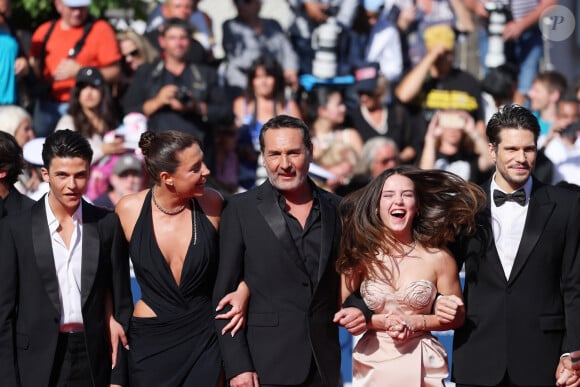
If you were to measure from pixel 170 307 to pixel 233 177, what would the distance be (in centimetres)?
401

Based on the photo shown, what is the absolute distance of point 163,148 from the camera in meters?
6.13

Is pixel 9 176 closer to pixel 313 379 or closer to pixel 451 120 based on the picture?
pixel 313 379

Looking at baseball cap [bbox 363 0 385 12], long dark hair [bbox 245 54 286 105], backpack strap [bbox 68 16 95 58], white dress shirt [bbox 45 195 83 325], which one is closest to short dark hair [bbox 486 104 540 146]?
white dress shirt [bbox 45 195 83 325]

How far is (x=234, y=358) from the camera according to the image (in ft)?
19.3

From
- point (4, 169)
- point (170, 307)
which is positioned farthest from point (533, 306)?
point (4, 169)

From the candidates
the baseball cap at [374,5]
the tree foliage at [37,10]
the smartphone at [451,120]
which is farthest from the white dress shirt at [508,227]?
the tree foliage at [37,10]

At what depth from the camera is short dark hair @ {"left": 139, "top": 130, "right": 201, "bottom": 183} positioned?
6.10 metres

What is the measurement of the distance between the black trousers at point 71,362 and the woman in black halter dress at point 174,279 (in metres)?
0.30

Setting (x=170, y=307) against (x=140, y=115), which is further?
(x=140, y=115)

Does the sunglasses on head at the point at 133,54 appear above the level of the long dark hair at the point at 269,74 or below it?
above

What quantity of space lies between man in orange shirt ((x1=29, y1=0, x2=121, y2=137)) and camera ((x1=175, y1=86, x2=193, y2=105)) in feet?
2.62

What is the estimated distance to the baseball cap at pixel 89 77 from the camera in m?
9.54

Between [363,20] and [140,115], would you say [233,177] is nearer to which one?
[140,115]

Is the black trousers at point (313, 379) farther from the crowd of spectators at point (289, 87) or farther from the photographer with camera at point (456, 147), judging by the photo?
the photographer with camera at point (456, 147)
